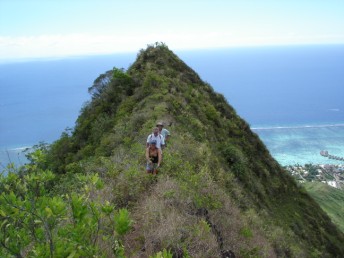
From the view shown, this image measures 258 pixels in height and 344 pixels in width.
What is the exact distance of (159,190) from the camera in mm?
8977

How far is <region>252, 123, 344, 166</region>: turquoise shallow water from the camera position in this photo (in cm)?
11919

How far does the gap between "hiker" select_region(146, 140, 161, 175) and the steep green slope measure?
47975 millimetres

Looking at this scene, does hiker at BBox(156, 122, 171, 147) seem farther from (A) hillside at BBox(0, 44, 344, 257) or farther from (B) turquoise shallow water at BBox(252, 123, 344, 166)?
(B) turquoise shallow water at BBox(252, 123, 344, 166)

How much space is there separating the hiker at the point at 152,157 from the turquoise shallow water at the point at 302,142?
10640cm

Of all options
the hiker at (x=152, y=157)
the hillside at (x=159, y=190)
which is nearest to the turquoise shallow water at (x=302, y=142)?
the hillside at (x=159, y=190)

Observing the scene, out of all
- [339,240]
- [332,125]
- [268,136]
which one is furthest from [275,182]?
[332,125]

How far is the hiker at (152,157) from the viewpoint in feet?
33.8

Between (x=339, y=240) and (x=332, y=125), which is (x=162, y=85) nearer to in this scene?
(x=339, y=240)

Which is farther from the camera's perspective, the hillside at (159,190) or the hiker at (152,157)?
the hiker at (152,157)

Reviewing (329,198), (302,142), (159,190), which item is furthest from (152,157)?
(302,142)

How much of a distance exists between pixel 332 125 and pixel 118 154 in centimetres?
18723

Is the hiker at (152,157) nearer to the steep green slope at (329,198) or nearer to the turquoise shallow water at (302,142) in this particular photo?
the steep green slope at (329,198)

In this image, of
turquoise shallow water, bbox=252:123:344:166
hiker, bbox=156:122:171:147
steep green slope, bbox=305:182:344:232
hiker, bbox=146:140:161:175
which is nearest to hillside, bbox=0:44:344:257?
hiker, bbox=146:140:161:175

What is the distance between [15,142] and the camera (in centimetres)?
11994
